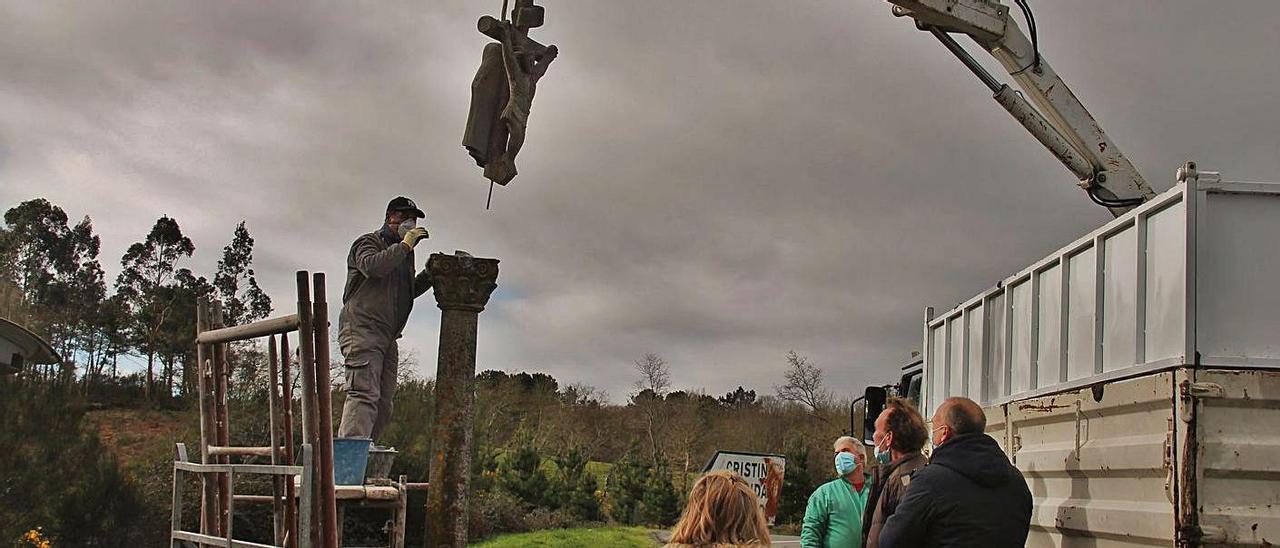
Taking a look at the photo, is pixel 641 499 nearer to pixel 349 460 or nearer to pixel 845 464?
pixel 349 460

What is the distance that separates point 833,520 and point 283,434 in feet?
11.4

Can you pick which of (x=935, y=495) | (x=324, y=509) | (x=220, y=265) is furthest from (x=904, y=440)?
(x=220, y=265)

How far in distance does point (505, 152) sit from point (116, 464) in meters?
11.5

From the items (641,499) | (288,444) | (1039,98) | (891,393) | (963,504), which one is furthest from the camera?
(641,499)

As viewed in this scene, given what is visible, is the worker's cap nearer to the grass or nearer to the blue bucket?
the blue bucket

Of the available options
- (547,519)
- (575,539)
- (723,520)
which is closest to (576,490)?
(547,519)

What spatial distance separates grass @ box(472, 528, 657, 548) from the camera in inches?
953

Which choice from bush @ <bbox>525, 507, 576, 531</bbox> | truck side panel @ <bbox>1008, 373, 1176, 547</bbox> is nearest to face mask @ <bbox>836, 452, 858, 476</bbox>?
truck side panel @ <bbox>1008, 373, 1176, 547</bbox>

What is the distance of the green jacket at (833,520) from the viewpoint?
22.7 ft

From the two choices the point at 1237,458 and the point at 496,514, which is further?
the point at 496,514

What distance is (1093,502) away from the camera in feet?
20.5

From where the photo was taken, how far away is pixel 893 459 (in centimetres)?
649

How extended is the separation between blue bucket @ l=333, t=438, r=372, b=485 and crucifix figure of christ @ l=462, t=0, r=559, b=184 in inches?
75.5

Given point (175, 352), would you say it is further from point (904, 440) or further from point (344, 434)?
point (904, 440)
